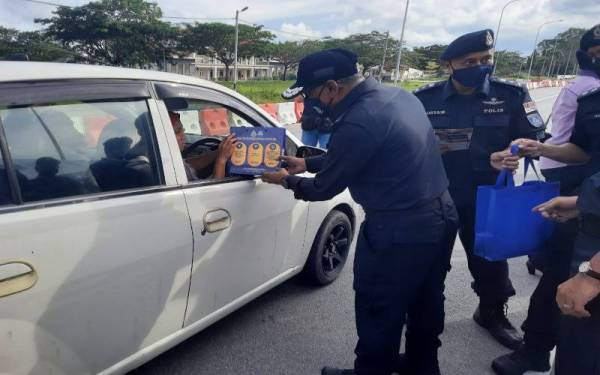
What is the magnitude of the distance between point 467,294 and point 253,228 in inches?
78.9

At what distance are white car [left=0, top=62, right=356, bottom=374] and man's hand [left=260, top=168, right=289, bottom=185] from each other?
0.15 m

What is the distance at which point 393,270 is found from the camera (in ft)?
6.30

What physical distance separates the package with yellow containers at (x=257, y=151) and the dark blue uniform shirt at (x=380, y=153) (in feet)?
1.28

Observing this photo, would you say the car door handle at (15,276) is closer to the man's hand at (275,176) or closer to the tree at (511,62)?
the man's hand at (275,176)

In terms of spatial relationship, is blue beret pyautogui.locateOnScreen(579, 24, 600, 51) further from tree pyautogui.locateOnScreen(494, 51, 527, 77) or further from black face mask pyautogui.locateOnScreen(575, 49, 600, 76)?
tree pyautogui.locateOnScreen(494, 51, 527, 77)

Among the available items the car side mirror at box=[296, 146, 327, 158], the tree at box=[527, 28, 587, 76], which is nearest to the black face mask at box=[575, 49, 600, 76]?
the car side mirror at box=[296, 146, 327, 158]

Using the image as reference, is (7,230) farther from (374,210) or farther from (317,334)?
(317,334)

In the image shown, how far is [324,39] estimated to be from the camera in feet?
256

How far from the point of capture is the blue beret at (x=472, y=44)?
2.48m

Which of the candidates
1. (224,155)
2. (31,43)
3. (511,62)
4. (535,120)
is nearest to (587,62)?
(535,120)

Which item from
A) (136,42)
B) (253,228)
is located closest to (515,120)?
(253,228)

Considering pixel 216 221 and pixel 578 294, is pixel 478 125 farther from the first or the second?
pixel 216 221

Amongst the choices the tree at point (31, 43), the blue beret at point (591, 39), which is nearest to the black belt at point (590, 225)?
the blue beret at point (591, 39)

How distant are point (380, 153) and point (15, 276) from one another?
1.45 meters
